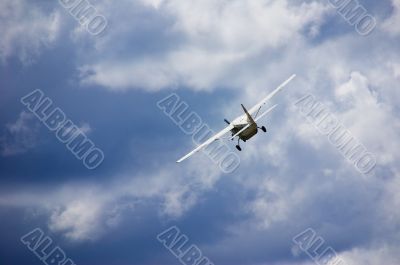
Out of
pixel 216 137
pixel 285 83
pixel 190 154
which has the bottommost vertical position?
pixel 190 154

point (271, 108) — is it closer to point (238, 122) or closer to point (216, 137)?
point (238, 122)

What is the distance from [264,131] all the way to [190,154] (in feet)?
39.0

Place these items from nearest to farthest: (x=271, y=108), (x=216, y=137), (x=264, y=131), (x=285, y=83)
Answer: (x=271, y=108)
(x=264, y=131)
(x=216, y=137)
(x=285, y=83)

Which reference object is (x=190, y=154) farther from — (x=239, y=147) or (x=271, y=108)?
(x=271, y=108)

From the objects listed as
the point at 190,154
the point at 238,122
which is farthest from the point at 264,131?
the point at 190,154

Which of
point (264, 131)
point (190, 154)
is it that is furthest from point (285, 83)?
point (190, 154)

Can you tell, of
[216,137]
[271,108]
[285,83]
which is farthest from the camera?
[285,83]

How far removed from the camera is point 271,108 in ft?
193

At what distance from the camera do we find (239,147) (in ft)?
217

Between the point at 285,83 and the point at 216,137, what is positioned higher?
the point at 285,83

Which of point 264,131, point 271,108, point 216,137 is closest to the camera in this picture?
point 271,108

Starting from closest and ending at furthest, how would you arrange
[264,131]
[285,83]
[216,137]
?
1. [264,131]
2. [216,137]
3. [285,83]

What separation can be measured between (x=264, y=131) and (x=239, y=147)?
4.72 metres

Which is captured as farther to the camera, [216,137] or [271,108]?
[216,137]
